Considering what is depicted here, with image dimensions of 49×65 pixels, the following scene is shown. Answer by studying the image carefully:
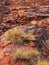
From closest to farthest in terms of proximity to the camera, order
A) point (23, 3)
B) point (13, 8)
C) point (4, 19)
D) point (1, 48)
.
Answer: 1. point (1, 48)
2. point (4, 19)
3. point (13, 8)
4. point (23, 3)

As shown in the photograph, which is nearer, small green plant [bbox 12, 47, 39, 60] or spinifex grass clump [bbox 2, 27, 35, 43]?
small green plant [bbox 12, 47, 39, 60]

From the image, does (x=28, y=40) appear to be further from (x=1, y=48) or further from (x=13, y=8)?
(x=13, y=8)

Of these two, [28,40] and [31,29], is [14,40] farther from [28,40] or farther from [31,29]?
[31,29]

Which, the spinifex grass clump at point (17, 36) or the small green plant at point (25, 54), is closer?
the small green plant at point (25, 54)

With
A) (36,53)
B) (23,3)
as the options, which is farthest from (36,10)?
(36,53)

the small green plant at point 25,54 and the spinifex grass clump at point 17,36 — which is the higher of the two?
the spinifex grass clump at point 17,36

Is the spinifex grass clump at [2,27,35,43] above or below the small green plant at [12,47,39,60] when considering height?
above

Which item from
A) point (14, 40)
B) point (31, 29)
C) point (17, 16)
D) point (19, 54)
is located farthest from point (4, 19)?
point (19, 54)

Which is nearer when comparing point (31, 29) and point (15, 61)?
point (15, 61)

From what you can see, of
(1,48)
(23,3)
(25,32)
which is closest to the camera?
(1,48)

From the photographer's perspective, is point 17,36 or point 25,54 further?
point 17,36
